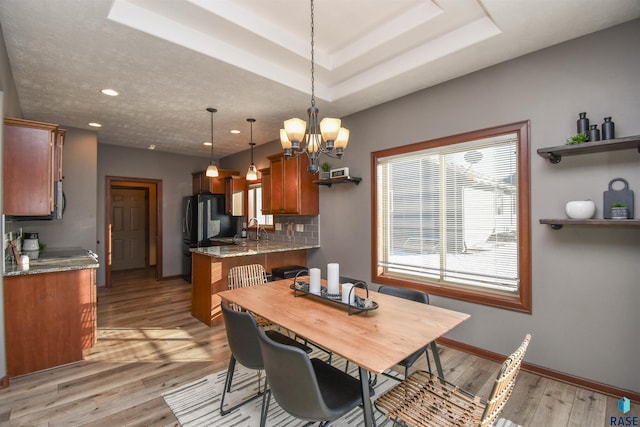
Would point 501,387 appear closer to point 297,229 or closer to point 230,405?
point 230,405

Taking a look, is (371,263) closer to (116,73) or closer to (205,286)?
(205,286)

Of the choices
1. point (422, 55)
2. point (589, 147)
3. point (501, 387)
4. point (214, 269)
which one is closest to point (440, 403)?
point (501, 387)

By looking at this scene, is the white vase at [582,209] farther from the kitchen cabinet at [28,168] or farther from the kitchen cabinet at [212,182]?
the kitchen cabinet at [212,182]

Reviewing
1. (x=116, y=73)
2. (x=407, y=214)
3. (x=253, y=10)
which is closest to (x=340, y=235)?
(x=407, y=214)

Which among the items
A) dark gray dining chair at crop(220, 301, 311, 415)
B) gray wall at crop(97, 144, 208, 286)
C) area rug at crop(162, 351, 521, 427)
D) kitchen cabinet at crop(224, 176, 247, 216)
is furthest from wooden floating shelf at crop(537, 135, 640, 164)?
gray wall at crop(97, 144, 208, 286)

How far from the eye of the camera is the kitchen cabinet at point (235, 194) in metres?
6.04

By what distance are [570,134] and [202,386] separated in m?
3.57

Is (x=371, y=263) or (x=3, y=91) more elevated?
(x=3, y=91)

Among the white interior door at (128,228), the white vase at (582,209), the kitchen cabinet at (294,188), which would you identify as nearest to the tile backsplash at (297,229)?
the kitchen cabinet at (294,188)

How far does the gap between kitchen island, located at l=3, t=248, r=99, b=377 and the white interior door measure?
17.5ft

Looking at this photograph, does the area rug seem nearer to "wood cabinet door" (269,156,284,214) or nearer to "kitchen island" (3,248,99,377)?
"kitchen island" (3,248,99,377)

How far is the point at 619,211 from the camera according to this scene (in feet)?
6.77

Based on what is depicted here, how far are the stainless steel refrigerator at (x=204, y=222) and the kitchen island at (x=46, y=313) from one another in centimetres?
295

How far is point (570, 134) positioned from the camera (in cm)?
239
